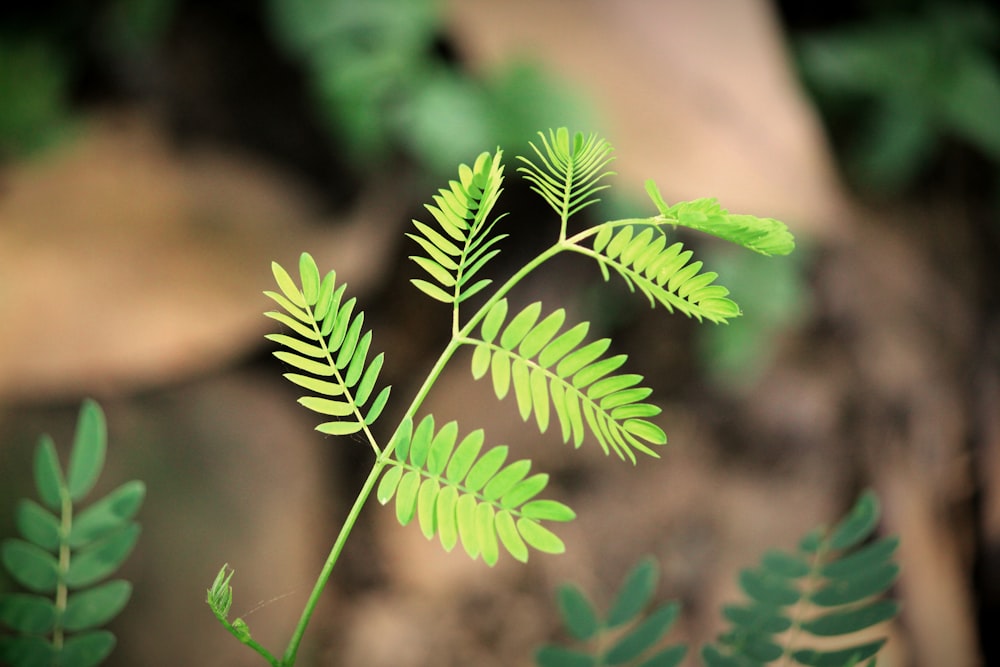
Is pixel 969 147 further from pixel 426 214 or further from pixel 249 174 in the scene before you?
pixel 249 174

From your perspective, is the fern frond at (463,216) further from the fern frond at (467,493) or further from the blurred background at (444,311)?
the blurred background at (444,311)

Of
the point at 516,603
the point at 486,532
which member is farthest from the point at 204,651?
the point at 486,532

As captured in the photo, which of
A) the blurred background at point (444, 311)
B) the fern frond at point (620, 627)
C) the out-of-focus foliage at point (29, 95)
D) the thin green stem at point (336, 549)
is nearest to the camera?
the thin green stem at point (336, 549)

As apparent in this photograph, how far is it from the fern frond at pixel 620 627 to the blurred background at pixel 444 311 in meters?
0.73

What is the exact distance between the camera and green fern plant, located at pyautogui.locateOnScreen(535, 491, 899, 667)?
1.38 feet

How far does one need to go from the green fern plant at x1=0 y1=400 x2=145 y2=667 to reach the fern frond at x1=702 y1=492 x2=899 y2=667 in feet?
1.03

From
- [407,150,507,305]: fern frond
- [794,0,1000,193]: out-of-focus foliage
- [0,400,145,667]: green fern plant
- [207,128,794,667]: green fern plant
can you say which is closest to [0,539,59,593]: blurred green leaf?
[0,400,145,667]: green fern plant

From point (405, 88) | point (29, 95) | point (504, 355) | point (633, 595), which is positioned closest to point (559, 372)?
point (504, 355)

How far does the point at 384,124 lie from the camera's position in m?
1.23

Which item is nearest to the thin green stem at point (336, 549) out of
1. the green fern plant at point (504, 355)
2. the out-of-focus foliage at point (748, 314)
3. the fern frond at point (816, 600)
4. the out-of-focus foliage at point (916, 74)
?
the green fern plant at point (504, 355)

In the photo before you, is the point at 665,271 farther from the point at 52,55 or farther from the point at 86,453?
the point at 52,55

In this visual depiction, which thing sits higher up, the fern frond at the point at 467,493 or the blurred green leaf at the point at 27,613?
the fern frond at the point at 467,493

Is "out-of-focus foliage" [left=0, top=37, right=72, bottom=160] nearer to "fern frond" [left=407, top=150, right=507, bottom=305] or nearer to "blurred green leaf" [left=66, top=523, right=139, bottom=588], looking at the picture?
"blurred green leaf" [left=66, top=523, right=139, bottom=588]

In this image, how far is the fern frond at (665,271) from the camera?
12.3 inches
